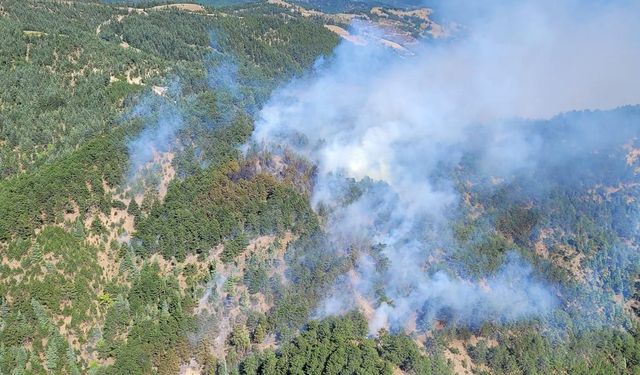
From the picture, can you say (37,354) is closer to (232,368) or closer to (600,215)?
(232,368)

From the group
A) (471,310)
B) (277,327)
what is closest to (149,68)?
(277,327)

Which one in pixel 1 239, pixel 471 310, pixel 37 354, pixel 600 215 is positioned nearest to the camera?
pixel 37 354

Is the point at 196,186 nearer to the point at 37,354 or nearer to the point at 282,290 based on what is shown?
the point at 282,290

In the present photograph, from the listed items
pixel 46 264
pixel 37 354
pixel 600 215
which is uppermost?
pixel 46 264

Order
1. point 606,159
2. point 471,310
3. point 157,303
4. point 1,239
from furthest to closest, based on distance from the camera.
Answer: point 606,159, point 471,310, point 157,303, point 1,239

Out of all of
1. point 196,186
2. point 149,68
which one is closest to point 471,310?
point 196,186

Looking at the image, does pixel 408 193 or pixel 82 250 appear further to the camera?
pixel 408 193

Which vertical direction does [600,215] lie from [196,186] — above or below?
below
